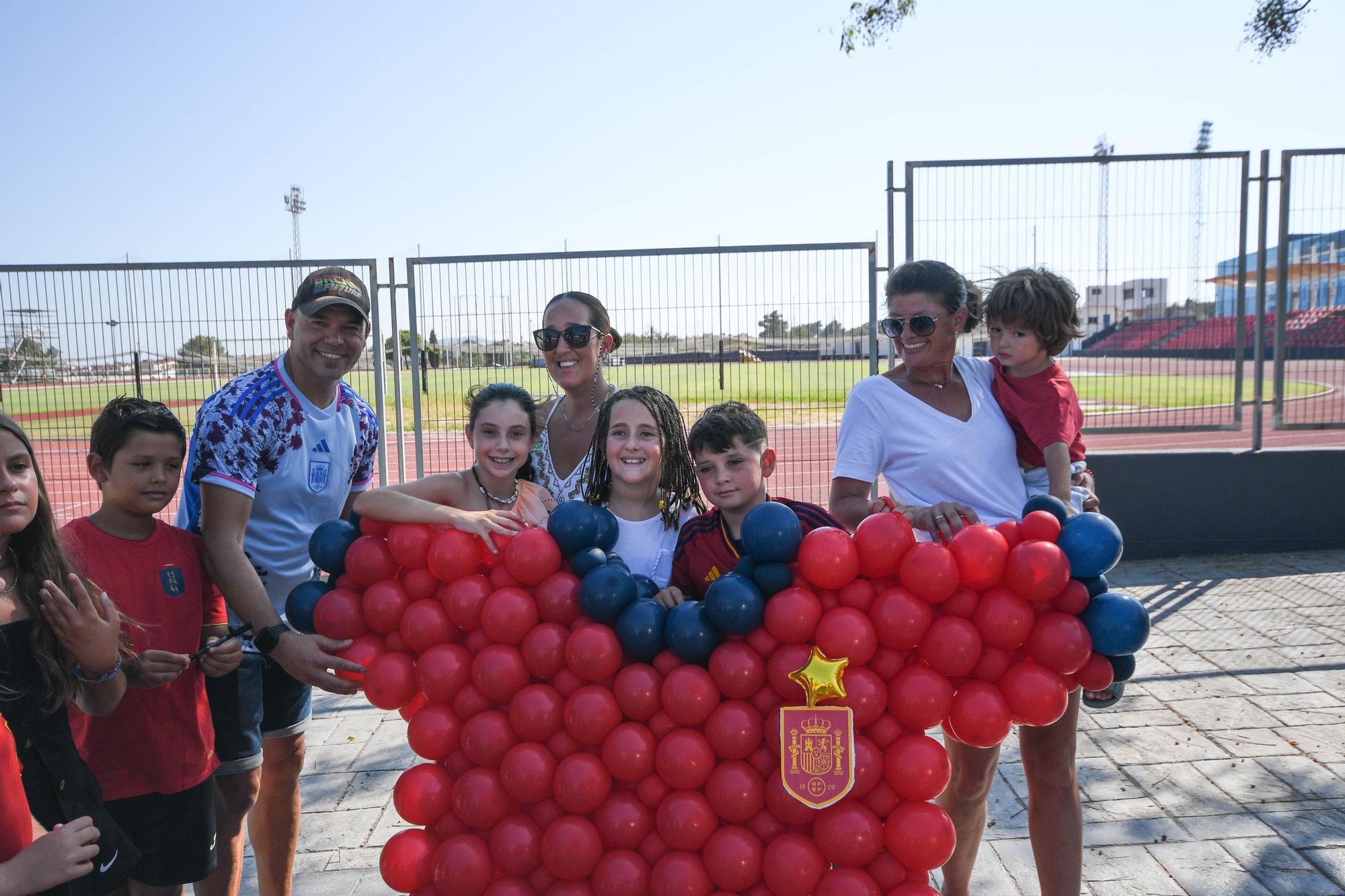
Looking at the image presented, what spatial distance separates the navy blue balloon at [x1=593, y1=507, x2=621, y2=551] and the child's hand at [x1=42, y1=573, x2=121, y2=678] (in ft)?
3.80

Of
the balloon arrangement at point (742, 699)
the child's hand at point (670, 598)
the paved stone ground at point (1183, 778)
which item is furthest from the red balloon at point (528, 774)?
the paved stone ground at point (1183, 778)

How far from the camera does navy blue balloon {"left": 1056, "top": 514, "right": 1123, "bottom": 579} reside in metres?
2.01

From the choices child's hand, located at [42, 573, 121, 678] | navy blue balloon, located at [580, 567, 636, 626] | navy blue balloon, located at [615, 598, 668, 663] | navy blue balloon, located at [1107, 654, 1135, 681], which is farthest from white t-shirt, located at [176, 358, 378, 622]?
navy blue balloon, located at [1107, 654, 1135, 681]

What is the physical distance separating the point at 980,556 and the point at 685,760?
0.84 metres

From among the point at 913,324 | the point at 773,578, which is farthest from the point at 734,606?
the point at 913,324

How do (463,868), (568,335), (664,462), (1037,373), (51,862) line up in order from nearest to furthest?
(51,862) → (463,868) → (664,462) → (1037,373) → (568,335)

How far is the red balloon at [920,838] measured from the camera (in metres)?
1.92

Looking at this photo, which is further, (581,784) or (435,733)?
(435,733)

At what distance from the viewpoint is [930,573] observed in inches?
79.2

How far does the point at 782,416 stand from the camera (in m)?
7.12

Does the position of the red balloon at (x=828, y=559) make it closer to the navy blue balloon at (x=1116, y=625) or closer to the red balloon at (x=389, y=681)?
the navy blue balloon at (x=1116, y=625)

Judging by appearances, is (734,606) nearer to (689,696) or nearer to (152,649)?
(689,696)

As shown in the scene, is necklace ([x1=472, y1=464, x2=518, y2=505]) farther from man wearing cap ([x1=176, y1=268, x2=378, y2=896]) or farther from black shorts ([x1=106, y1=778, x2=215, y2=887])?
black shorts ([x1=106, y1=778, x2=215, y2=887])

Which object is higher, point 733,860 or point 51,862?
point 51,862
